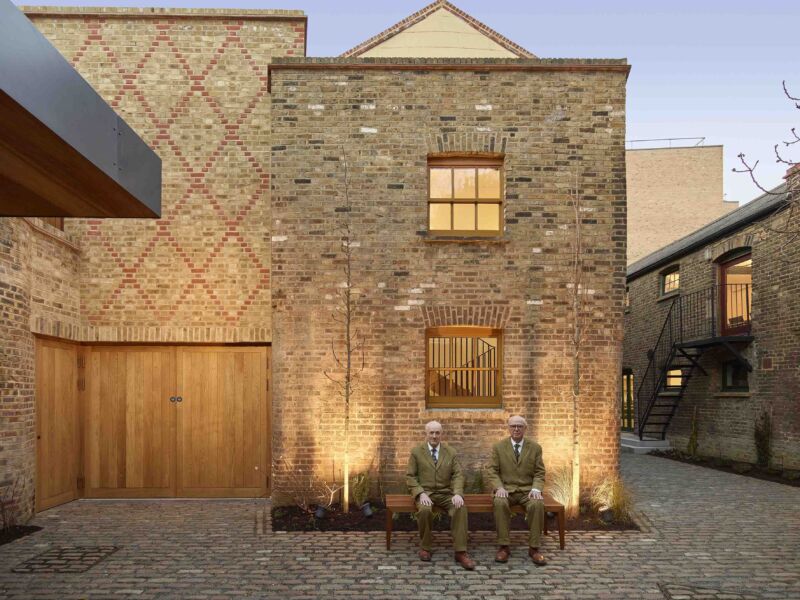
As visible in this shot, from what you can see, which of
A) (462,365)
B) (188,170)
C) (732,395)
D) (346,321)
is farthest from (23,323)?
(732,395)

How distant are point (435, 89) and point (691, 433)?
11.3 metres

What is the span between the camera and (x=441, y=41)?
15.8 meters

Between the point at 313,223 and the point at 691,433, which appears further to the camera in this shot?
the point at 691,433

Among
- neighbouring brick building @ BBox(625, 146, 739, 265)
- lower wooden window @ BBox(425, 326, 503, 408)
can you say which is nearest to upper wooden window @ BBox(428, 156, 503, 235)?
lower wooden window @ BBox(425, 326, 503, 408)

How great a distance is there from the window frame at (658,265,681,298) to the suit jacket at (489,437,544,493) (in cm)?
1147

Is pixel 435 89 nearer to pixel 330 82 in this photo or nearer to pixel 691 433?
pixel 330 82

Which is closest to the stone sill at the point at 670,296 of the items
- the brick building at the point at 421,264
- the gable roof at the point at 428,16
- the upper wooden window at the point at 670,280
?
the upper wooden window at the point at 670,280

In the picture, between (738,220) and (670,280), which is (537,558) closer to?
(738,220)

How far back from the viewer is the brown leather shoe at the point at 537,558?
6438mm

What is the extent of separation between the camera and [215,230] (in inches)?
387

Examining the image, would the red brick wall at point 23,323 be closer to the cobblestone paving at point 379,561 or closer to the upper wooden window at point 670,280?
the cobblestone paving at point 379,561

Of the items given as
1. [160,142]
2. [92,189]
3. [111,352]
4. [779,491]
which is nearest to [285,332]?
[111,352]

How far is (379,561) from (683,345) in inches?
444

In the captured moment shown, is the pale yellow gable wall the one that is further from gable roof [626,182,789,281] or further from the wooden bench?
the wooden bench
